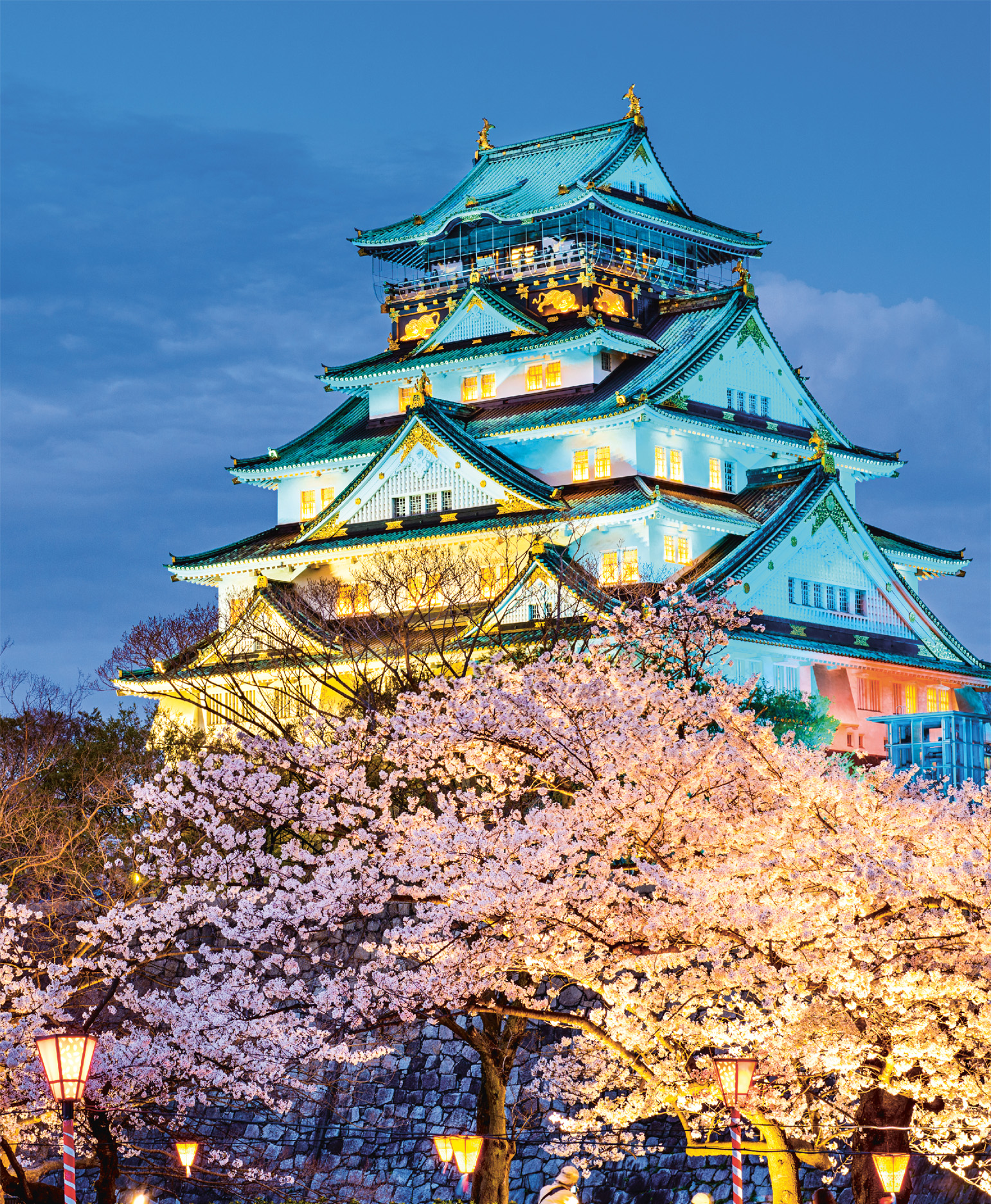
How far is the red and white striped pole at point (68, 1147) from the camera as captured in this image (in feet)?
59.1

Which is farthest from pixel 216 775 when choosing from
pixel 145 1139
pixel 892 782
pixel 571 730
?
pixel 145 1139

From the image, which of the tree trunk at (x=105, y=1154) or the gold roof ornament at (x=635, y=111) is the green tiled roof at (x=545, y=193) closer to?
the gold roof ornament at (x=635, y=111)

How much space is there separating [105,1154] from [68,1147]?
9.49 metres

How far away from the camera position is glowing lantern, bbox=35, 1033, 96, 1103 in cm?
1858

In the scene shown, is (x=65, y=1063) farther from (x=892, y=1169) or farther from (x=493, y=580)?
(x=493, y=580)

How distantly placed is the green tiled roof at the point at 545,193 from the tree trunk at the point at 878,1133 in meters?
43.2

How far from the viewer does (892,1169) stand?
62.7ft

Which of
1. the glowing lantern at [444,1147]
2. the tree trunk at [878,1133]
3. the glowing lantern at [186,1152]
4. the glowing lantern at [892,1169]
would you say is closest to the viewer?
the glowing lantern at [892,1169]

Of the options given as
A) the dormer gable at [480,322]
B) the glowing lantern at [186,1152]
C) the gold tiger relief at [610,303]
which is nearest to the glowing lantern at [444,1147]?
the glowing lantern at [186,1152]

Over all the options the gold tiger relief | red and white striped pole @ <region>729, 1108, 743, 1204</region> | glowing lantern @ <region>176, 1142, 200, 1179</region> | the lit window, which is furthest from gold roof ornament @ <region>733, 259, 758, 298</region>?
red and white striped pole @ <region>729, 1108, 743, 1204</region>

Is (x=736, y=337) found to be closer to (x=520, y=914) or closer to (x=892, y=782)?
(x=892, y=782)

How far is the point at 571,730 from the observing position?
72.3 ft

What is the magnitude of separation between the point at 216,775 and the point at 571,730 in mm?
7817

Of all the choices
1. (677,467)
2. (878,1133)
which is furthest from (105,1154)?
(677,467)
